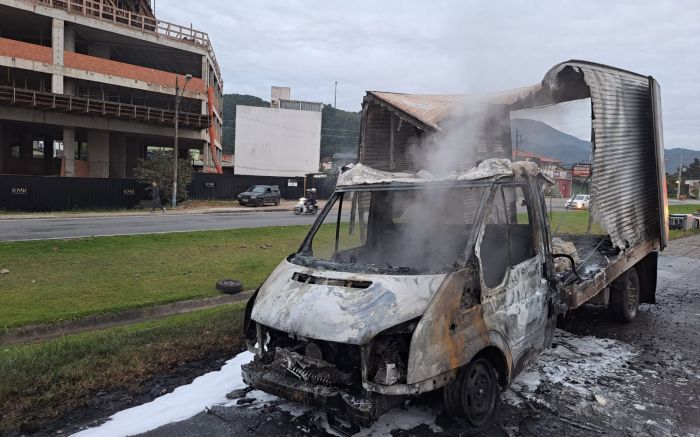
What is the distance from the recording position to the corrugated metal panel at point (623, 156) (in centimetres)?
589

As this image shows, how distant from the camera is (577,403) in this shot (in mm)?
4398

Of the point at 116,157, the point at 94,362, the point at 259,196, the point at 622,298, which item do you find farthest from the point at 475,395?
the point at 116,157

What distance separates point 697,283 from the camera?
10.7m

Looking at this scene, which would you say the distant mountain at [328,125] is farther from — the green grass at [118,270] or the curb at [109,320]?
the curb at [109,320]

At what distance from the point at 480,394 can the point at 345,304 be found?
1333 mm

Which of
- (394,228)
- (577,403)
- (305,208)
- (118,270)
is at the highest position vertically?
(394,228)

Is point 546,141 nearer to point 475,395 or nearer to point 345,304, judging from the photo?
point 475,395

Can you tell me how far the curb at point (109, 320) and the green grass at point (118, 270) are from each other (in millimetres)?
125

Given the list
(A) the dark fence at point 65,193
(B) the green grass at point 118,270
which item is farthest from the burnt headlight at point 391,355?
(A) the dark fence at point 65,193

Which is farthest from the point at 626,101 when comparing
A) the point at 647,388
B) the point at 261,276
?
the point at 261,276

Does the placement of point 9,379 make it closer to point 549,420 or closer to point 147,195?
point 549,420

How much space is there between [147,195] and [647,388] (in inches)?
1145

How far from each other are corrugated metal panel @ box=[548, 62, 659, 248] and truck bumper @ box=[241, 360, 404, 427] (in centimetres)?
398

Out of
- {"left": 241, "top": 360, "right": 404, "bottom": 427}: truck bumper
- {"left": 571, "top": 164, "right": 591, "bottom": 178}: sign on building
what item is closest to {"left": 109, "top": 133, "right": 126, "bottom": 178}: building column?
{"left": 571, "top": 164, "right": 591, "bottom": 178}: sign on building
